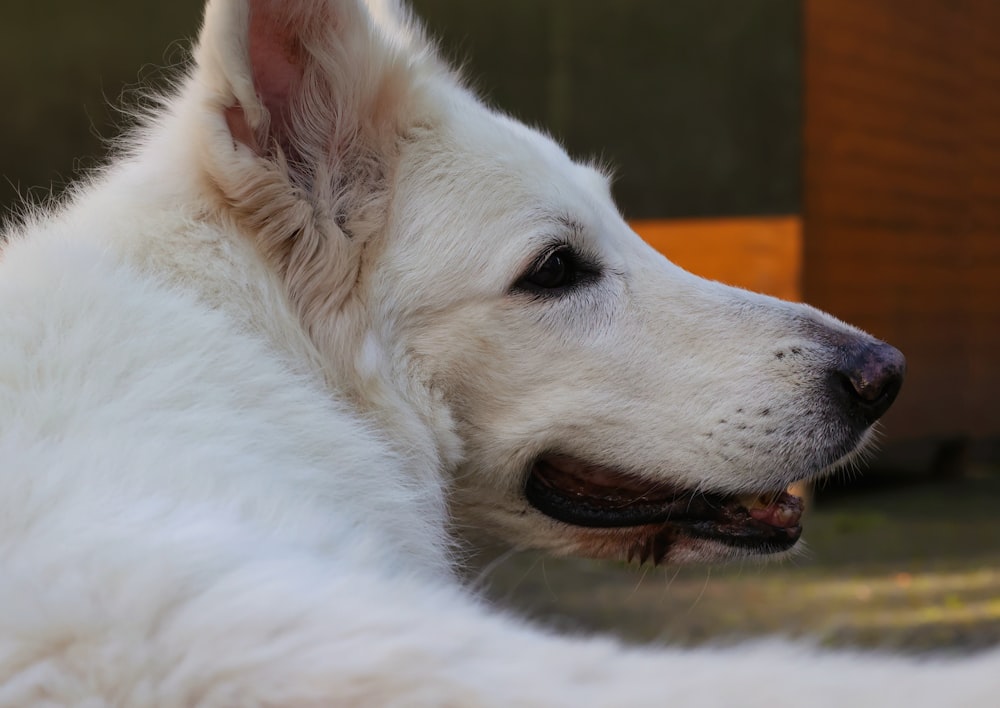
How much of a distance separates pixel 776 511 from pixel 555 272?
822mm

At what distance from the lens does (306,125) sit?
2.41 metres

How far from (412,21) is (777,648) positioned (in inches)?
93.6

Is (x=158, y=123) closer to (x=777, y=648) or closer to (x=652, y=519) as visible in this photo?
(x=652, y=519)

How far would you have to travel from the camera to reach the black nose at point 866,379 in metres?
2.51

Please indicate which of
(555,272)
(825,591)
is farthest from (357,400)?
(825,591)

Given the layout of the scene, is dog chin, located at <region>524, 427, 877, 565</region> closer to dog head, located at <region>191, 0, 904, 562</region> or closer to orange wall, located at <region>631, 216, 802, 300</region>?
dog head, located at <region>191, 0, 904, 562</region>

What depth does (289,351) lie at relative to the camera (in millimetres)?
2191

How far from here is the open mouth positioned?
2.54 metres

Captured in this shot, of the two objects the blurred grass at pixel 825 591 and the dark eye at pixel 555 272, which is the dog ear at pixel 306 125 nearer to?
the dark eye at pixel 555 272

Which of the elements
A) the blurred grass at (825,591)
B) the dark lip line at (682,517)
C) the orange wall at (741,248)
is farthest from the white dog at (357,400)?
the orange wall at (741,248)

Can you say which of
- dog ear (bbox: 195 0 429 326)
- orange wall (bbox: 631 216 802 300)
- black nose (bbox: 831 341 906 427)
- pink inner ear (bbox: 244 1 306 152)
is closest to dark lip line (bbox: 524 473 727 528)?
black nose (bbox: 831 341 906 427)

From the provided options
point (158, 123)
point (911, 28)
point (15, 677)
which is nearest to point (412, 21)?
point (158, 123)

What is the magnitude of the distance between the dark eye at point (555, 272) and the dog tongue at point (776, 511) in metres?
0.71

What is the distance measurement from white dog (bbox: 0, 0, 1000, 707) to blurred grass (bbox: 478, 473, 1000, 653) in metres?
2.42
